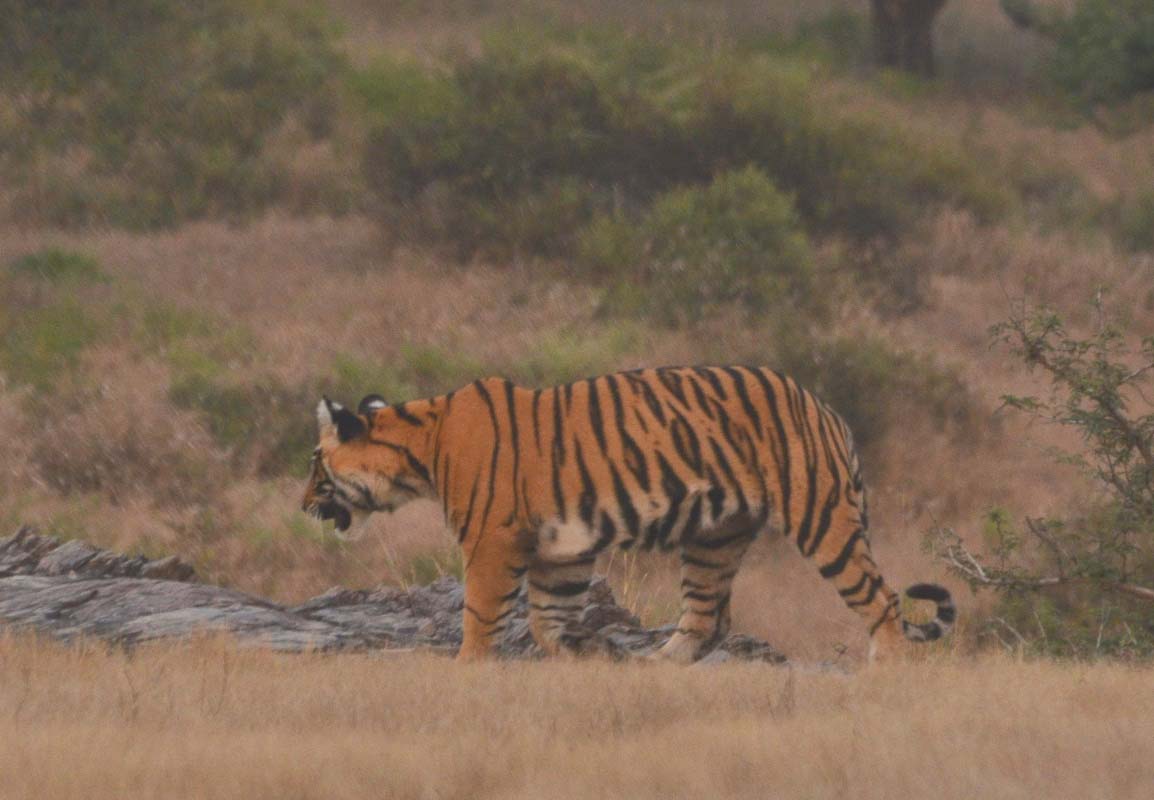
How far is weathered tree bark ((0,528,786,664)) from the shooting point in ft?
37.7

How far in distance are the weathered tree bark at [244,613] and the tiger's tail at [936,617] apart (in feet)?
3.13

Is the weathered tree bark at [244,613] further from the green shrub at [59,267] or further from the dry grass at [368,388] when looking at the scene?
the green shrub at [59,267]

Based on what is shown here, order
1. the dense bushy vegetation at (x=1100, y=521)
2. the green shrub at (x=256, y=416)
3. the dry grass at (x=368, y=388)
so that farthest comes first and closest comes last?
the green shrub at (x=256, y=416) < the dry grass at (x=368, y=388) < the dense bushy vegetation at (x=1100, y=521)

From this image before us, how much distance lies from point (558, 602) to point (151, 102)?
20.6 metres

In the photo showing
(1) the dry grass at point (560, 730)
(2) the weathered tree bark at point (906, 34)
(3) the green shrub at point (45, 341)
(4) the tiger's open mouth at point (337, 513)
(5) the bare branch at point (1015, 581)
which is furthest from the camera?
(2) the weathered tree bark at point (906, 34)

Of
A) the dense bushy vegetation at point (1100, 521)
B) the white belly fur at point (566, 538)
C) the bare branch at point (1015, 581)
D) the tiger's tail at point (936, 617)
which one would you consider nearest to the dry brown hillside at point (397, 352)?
the dense bushy vegetation at point (1100, 521)

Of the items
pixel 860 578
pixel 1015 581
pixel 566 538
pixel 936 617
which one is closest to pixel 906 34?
pixel 1015 581

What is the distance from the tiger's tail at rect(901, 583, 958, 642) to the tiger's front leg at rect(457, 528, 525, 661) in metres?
2.00

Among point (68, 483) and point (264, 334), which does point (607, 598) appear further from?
point (264, 334)

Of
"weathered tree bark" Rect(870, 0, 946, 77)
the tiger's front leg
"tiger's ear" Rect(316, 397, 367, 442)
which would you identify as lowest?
"weathered tree bark" Rect(870, 0, 946, 77)

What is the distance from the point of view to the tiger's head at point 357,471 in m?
11.4

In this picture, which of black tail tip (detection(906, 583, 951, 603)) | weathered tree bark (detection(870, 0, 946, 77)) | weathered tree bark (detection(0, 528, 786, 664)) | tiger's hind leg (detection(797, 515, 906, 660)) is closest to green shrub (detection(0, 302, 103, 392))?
weathered tree bark (detection(0, 528, 786, 664))

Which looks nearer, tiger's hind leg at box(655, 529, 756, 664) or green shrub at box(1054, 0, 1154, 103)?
tiger's hind leg at box(655, 529, 756, 664)

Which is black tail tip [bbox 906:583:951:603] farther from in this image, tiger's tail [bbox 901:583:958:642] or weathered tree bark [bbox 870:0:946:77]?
weathered tree bark [bbox 870:0:946:77]
